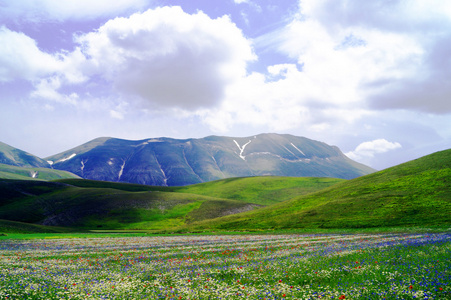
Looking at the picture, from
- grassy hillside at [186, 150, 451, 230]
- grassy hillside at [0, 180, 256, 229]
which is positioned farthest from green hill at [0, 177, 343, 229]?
grassy hillside at [186, 150, 451, 230]

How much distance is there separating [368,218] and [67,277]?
79.3 meters

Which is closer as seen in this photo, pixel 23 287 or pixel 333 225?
pixel 23 287

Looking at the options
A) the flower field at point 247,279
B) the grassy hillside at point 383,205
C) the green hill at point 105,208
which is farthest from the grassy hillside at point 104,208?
the flower field at point 247,279

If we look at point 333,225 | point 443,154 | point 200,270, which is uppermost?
point 443,154

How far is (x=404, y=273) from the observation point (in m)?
17.4

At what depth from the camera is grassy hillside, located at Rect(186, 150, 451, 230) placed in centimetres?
7422

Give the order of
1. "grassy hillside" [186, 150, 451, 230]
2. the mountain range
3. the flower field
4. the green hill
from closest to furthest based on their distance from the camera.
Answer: the flower field, "grassy hillside" [186, 150, 451, 230], the mountain range, the green hill

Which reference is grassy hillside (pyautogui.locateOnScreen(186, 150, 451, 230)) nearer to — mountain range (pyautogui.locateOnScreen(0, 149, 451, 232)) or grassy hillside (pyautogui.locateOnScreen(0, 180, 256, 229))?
mountain range (pyautogui.locateOnScreen(0, 149, 451, 232))

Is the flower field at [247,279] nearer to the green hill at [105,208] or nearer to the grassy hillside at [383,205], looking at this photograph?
the grassy hillside at [383,205]

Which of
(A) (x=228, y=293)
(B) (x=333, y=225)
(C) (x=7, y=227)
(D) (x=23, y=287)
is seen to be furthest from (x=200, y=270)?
(C) (x=7, y=227)

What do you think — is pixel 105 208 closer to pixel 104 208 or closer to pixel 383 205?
pixel 104 208

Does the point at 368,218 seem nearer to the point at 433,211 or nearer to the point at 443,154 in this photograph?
the point at 433,211

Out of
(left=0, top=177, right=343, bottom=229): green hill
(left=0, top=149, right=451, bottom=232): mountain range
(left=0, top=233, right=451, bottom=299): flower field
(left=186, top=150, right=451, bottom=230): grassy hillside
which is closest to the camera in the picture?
(left=0, top=233, right=451, bottom=299): flower field

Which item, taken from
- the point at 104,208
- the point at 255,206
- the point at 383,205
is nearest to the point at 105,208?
the point at 104,208
